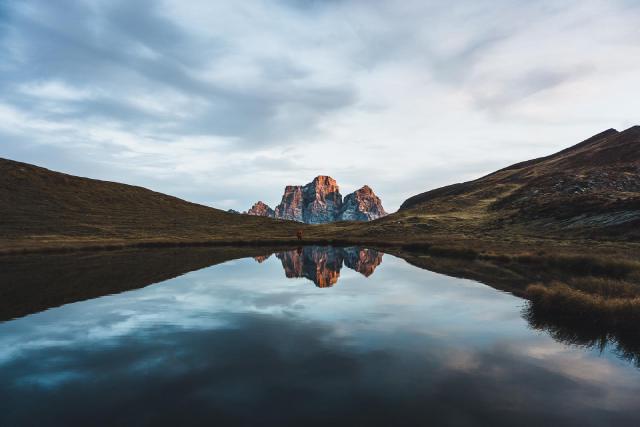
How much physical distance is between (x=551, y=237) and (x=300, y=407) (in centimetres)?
7033

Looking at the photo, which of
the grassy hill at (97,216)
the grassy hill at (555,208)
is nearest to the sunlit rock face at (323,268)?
the grassy hill at (555,208)

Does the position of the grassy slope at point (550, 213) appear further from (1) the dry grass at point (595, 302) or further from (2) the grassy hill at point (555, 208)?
(1) the dry grass at point (595, 302)

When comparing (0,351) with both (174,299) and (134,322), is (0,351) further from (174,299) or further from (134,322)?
(174,299)

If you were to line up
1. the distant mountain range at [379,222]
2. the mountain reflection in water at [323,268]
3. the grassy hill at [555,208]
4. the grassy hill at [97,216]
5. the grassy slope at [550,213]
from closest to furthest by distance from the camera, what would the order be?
the mountain reflection in water at [323,268] → the grassy slope at [550,213] → the grassy hill at [555,208] → the distant mountain range at [379,222] → the grassy hill at [97,216]

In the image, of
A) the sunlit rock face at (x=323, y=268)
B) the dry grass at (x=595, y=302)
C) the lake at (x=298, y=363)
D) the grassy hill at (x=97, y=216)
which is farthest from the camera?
the grassy hill at (x=97, y=216)

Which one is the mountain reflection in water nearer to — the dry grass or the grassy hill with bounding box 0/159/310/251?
the dry grass

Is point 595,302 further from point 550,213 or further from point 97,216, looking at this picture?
point 97,216

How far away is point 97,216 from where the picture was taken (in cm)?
12938

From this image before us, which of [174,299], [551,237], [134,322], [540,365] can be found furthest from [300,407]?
[551,237]

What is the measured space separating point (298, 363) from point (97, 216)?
13329cm

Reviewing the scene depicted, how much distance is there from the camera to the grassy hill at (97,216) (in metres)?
93.8

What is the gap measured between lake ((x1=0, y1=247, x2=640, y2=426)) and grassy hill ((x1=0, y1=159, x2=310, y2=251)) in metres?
57.4

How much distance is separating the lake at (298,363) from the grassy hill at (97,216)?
57.4 meters

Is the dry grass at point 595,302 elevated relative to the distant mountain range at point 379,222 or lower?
lower
